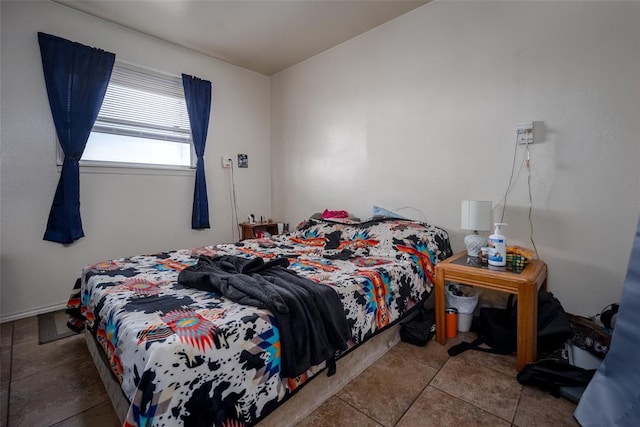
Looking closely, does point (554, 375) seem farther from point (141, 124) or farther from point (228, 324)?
point (141, 124)

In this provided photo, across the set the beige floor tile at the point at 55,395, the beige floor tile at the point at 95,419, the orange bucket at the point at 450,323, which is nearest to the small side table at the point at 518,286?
the orange bucket at the point at 450,323

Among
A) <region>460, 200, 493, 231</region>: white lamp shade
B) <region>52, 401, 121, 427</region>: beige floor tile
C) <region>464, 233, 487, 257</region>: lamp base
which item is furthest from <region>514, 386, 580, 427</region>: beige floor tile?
<region>52, 401, 121, 427</region>: beige floor tile

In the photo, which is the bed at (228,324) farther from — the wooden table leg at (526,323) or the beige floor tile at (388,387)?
the wooden table leg at (526,323)

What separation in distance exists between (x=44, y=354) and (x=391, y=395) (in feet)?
7.34

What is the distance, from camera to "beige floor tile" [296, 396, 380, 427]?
1328 millimetres

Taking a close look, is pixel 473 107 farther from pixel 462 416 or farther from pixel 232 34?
pixel 232 34

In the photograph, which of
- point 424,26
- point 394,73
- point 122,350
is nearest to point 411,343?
point 122,350

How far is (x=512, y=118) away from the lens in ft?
7.36

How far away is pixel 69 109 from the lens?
2.64 m

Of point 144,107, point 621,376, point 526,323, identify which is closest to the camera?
point 621,376

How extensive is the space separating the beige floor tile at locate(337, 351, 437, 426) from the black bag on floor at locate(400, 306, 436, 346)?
6.9 inches

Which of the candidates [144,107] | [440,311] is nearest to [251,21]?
[144,107]

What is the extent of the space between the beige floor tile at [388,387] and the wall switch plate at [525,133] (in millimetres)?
1744

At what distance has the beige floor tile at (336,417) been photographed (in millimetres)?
1328
